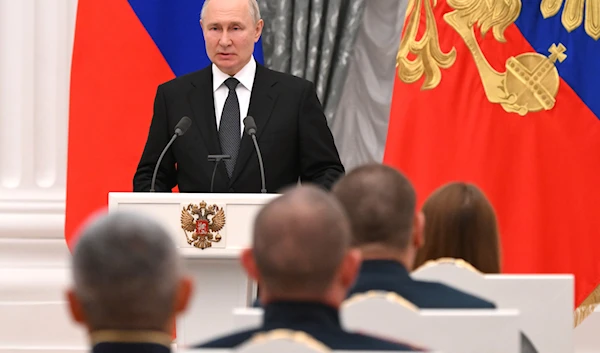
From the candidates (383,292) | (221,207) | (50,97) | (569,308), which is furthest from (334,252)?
(50,97)

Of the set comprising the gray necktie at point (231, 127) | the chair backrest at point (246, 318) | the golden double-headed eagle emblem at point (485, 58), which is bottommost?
the chair backrest at point (246, 318)

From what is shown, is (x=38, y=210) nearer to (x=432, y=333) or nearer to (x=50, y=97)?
(x=50, y=97)

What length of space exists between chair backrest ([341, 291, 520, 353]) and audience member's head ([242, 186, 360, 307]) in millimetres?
269

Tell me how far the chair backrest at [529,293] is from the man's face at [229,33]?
2107 millimetres

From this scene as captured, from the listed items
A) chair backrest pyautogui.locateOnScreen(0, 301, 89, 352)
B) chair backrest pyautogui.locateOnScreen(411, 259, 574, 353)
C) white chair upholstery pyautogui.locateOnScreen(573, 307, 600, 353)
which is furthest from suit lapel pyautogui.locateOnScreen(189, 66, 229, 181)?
white chair upholstery pyautogui.locateOnScreen(573, 307, 600, 353)

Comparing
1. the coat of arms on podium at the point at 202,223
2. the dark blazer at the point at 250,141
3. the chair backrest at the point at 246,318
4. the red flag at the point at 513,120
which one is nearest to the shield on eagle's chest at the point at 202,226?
the coat of arms on podium at the point at 202,223

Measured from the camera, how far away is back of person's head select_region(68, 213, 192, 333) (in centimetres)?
160

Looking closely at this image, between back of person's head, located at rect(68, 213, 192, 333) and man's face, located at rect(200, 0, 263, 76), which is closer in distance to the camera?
back of person's head, located at rect(68, 213, 192, 333)

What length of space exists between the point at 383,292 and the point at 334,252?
0.60 meters

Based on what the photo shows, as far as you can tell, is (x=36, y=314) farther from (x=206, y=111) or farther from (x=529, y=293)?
(x=529, y=293)

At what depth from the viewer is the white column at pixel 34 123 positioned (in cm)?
599

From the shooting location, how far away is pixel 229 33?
4570 millimetres

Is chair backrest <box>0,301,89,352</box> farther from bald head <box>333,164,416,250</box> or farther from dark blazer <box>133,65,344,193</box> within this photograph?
bald head <box>333,164,416,250</box>

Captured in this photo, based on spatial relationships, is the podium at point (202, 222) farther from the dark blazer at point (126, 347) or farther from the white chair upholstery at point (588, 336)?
the white chair upholstery at point (588, 336)
